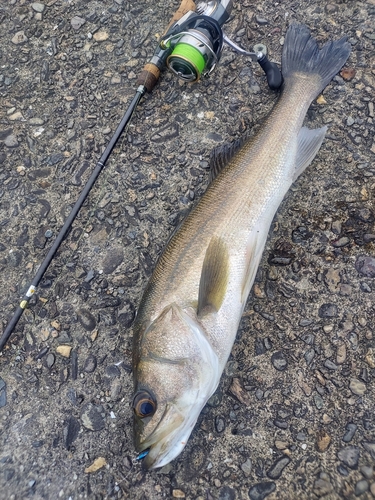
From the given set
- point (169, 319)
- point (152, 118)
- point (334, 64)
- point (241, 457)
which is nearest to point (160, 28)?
point (152, 118)

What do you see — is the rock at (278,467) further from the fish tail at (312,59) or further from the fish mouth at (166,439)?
the fish tail at (312,59)

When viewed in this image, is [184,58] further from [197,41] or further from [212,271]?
[212,271]

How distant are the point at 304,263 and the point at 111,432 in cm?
185

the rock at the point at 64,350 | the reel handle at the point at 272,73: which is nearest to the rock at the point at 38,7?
the reel handle at the point at 272,73

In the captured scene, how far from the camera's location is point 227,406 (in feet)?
9.00

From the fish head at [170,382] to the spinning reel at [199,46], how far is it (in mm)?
1938

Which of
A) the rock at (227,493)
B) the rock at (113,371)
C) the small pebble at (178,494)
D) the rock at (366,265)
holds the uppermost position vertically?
the rock at (366,265)

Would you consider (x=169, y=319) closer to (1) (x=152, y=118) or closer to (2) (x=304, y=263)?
(2) (x=304, y=263)

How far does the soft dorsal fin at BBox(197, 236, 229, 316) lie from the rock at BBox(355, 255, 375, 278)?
3.36ft

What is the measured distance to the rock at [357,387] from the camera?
2652 millimetres

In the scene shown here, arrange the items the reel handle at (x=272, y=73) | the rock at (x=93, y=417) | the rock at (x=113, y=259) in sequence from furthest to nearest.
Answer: the reel handle at (x=272, y=73) < the rock at (x=113, y=259) < the rock at (x=93, y=417)

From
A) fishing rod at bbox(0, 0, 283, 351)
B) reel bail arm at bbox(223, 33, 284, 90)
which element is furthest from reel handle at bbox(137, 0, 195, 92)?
reel bail arm at bbox(223, 33, 284, 90)

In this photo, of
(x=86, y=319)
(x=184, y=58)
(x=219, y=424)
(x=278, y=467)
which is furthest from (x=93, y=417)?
(x=184, y=58)

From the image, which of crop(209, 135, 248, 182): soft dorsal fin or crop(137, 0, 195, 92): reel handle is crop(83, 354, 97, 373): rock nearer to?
crop(209, 135, 248, 182): soft dorsal fin
